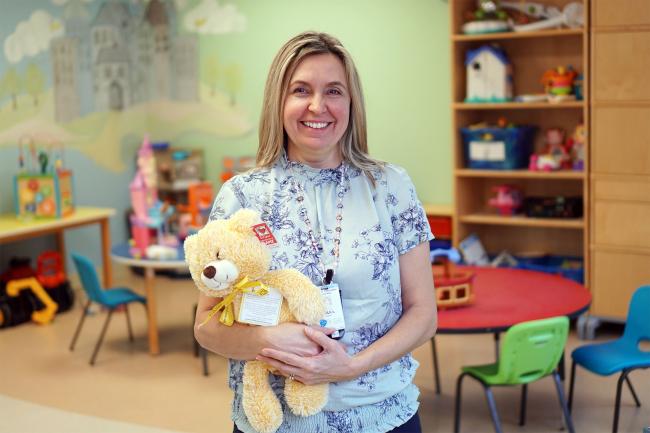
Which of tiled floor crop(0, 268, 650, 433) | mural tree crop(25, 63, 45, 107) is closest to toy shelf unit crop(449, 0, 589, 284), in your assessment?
tiled floor crop(0, 268, 650, 433)

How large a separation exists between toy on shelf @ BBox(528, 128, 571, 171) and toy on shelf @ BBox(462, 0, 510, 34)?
731mm

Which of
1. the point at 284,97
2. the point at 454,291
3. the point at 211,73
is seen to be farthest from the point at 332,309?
the point at 211,73

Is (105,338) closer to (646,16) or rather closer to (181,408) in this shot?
(181,408)

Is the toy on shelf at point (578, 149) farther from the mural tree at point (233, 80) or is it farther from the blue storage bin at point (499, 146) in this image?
the mural tree at point (233, 80)

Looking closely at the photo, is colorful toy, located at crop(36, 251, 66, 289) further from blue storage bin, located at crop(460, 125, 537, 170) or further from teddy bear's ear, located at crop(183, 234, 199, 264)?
teddy bear's ear, located at crop(183, 234, 199, 264)

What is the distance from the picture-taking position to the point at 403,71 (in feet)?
20.5

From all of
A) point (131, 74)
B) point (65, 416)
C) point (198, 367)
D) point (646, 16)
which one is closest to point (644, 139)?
point (646, 16)

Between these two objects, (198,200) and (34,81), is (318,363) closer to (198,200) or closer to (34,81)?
(198,200)

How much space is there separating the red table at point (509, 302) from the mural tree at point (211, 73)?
3.41 m

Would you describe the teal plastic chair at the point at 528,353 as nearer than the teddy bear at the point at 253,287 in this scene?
No

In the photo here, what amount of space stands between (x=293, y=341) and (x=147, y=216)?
12.8 feet

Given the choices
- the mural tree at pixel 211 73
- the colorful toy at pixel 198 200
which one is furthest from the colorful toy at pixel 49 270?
the mural tree at pixel 211 73

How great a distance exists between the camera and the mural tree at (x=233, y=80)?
23.0ft

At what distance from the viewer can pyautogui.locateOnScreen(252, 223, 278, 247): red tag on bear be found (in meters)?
1.71
